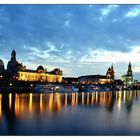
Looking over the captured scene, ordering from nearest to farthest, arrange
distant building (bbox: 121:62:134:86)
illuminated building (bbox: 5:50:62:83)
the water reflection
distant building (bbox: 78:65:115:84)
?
the water reflection, illuminated building (bbox: 5:50:62:83), distant building (bbox: 78:65:115:84), distant building (bbox: 121:62:134:86)

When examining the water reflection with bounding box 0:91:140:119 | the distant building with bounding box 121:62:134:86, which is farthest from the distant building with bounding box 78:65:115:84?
the water reflection with bounding box 0:91:140:119

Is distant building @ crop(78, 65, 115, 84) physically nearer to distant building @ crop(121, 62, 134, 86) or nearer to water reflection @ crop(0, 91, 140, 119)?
distant building @ crop(121, 62, 134, 86)

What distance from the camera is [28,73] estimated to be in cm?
5847

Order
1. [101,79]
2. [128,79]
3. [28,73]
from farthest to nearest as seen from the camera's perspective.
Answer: [128,79] < [101,79] < [28,73]

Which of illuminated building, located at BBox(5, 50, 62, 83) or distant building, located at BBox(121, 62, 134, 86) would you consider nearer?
illuminated building, located at BBox(5, 50, 62, 83)

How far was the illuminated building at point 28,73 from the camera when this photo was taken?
55.0m

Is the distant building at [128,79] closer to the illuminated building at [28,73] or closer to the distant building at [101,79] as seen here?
the distant building at [101,79]

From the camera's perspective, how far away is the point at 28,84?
44625mm

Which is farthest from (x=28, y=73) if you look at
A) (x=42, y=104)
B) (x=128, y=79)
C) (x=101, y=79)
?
(x=42, y=104)

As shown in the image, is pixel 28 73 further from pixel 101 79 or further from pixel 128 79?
pixel 128 79

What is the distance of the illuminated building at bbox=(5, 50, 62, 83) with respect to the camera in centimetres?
5503
